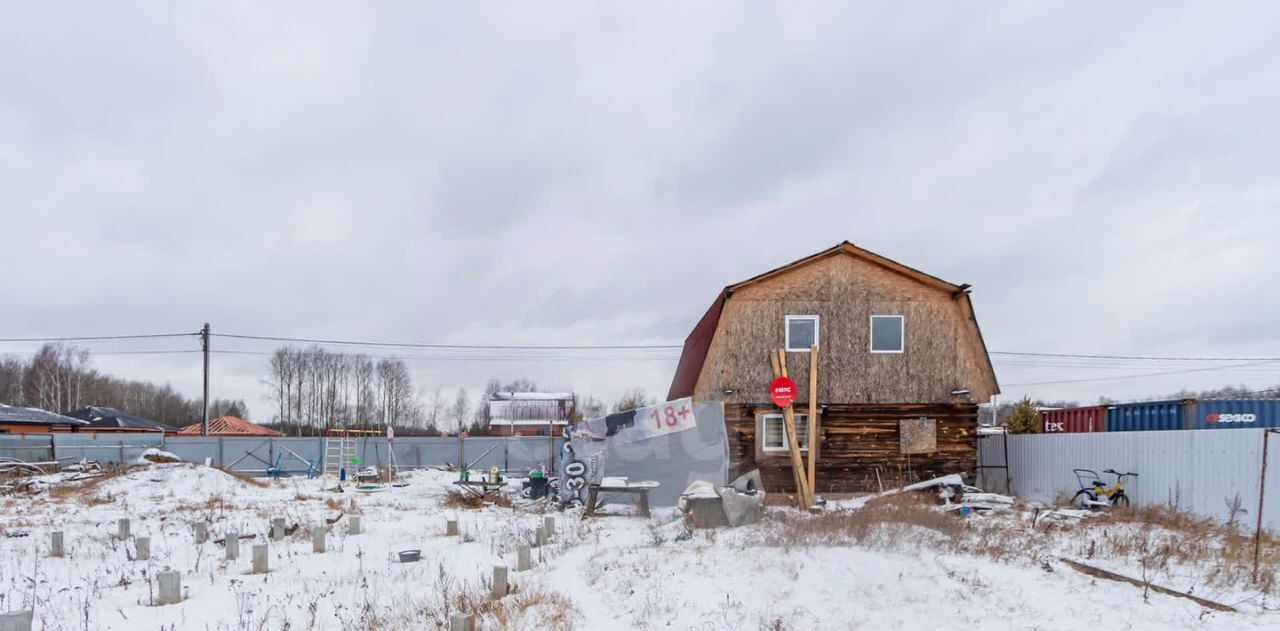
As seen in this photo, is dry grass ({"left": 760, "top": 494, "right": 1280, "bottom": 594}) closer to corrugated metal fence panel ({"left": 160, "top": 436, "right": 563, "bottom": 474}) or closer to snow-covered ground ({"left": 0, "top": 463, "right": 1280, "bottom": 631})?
snow-covered ground ({"left": 0, "top": 463, "right": 1280, "bottom": 631})

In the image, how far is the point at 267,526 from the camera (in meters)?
15.3

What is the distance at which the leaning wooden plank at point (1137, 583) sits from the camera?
7.46 meters

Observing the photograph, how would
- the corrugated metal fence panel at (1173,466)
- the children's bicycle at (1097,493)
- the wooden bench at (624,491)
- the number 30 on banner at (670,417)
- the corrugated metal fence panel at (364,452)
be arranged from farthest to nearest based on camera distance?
1. the corrugated metal fence panel at (364,452)
2. the number 30 on banner at (670,417)
3. the wooden bench at (624,491)
4. the children's bicycle at (1097,493)
5. the corrugated metal fence panel at (1173,466)

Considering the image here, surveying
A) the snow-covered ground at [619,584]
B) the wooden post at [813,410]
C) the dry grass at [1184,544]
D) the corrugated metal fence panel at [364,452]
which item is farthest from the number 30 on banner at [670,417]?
the corrugated metal fence panel at [364,452]

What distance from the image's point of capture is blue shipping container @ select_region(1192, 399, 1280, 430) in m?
17.6

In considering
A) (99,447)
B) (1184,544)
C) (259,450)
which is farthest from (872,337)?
(99,447)

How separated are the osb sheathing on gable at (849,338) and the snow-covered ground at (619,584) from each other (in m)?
5.11

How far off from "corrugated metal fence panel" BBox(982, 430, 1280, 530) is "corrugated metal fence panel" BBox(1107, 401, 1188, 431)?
2.98 metres

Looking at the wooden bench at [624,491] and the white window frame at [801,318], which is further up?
the white window frame at [801,318]

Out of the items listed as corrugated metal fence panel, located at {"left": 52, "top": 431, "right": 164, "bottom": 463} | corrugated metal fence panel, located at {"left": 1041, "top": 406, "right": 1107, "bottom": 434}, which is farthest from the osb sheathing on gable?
corrugated metal fence panel, located at {"left": 52, "top": 431, "right": 164, "bottom": 463}

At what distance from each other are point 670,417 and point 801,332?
A: 4575 millimetres

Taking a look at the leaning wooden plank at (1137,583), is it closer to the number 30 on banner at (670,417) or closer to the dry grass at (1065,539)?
the dry grass at (1065,539)

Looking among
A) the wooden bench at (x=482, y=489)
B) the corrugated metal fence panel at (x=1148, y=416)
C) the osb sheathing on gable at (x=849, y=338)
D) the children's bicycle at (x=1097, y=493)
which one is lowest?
the wooden bench at (x=482, y=489)

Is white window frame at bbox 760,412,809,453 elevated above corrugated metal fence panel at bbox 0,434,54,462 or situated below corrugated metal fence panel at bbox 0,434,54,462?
above
